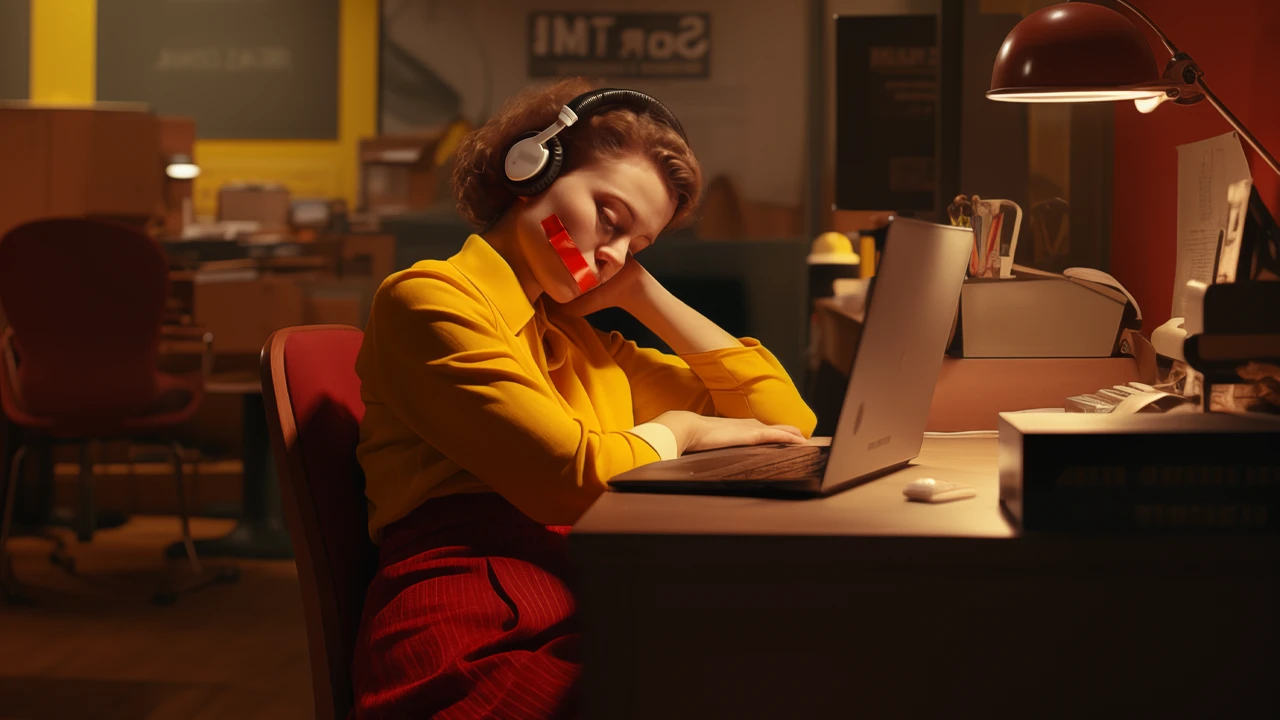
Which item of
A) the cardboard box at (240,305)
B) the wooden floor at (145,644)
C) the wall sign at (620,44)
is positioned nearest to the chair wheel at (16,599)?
the wooden floor at (145,644)

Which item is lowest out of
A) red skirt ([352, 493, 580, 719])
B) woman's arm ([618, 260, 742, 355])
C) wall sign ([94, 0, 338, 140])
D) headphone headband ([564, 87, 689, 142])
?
red skirt ([352, 493, 580, 719])

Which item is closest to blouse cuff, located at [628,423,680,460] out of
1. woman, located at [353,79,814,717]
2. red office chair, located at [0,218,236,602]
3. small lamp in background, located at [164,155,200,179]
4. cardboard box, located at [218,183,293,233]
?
woman, located at [353,79,814,717]

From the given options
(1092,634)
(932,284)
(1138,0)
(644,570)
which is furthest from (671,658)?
(1138,0)

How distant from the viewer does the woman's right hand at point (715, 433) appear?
1.24 metres

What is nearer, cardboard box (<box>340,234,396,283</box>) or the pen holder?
the pen holder

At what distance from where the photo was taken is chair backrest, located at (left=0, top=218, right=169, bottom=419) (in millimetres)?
3457

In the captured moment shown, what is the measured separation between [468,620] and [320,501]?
22 cm

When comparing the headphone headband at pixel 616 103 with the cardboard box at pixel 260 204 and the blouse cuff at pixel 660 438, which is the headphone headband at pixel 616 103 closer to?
the blouse cuff at pixel 660 438

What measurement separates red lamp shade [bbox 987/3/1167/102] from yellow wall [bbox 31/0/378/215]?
3.36 metres

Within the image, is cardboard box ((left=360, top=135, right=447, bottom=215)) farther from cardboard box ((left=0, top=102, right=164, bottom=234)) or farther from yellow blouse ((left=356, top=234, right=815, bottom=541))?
yellow blouse ((left=356, top=234, right=815, bottom=541))

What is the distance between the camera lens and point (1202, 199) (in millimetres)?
1627

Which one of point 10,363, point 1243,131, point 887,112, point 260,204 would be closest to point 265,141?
point 260,204

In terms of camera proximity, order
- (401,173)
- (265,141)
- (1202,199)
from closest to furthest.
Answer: (1202,199) < (401,173) < (265,141)

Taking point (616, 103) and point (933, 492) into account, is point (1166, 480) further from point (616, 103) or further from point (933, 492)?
point (616, 103)
